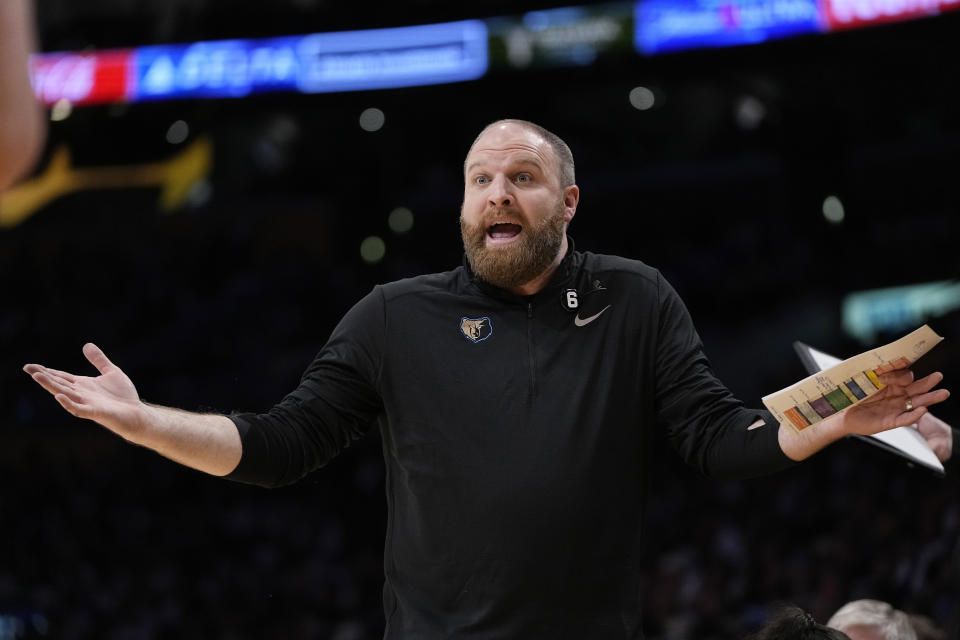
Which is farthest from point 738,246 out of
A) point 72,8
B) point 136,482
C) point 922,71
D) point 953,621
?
point 953,621

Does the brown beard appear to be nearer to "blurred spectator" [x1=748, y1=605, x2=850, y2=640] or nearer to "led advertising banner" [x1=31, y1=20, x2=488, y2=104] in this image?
"blurred spectator" [x1=748, y1=605, x2=850, y2=640]

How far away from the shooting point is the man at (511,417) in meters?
2.85

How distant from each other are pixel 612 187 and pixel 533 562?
15775 millimetres

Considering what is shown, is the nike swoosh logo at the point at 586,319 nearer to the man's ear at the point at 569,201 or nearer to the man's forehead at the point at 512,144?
the man's ear at the point at 569,201

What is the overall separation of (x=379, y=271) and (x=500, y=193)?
513 inches

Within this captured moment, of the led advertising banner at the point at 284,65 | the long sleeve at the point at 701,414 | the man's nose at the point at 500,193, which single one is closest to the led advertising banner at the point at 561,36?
the led advertising banner at the point at 284,65

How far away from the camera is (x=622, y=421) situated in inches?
118

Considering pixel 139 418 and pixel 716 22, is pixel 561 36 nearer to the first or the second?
pixel 716 22

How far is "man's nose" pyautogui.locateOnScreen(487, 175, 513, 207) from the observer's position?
321 centimetres

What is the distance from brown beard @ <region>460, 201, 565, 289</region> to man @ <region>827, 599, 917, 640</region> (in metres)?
1.40

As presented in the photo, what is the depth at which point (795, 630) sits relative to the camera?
9.07 ft

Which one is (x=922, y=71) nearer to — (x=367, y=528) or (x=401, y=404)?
(x=367, y=528)

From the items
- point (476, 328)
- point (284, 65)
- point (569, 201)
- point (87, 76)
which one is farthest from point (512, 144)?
point (87, 76)

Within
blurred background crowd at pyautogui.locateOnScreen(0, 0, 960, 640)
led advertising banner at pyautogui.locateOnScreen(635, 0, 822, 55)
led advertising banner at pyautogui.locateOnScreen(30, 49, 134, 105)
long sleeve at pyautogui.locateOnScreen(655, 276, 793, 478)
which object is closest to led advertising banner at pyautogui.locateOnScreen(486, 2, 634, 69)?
blurred background crowd at pyautogui.locateOnScreen(0, 0, 960, 640)
